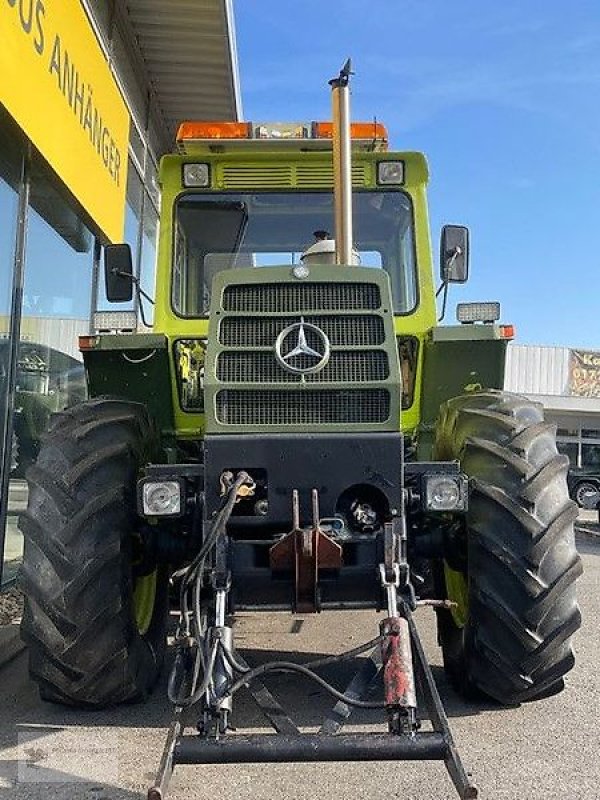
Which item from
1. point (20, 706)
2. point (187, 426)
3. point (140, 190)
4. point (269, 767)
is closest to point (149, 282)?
point (140, 190)

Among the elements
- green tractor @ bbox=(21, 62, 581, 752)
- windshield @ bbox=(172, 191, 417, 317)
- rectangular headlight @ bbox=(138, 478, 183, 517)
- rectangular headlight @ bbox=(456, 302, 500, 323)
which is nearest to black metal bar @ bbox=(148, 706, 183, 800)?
green tractor @ bbox=(21, 62, 581, 752)

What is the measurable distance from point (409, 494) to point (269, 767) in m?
1.30

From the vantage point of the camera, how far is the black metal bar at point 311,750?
2.88m

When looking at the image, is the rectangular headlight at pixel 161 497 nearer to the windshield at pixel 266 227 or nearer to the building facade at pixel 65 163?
the windshield at pixel 266 227

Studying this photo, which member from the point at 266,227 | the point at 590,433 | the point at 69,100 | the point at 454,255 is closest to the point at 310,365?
the point at 454,255

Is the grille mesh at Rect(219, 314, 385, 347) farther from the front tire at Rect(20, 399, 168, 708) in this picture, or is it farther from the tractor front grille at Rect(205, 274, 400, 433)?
the front tire at Rect(20, 399, 168, 708)

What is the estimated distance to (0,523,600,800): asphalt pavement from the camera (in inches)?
134

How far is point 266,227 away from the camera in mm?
5555

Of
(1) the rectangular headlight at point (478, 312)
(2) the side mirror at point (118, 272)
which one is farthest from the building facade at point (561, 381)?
(2) the side mirror at point (118, 272)

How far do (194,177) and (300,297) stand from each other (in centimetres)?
178

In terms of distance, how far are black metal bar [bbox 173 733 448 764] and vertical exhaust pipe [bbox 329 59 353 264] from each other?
2.48 m

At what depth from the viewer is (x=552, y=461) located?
411 centimetres

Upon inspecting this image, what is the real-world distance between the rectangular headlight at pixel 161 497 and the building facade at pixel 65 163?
3119 millimetres

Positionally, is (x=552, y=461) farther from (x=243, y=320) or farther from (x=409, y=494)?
(x=243, y=320)
